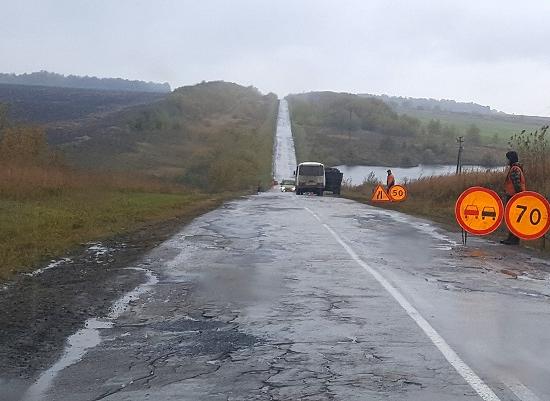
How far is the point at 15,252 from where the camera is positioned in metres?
14.0

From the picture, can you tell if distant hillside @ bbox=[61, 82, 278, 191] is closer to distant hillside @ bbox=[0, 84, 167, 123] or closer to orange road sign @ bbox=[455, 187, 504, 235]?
distant hillside @ bbox=[0, 84, 167, 123]

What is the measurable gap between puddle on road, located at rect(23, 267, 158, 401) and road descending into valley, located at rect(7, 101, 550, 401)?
17 mm

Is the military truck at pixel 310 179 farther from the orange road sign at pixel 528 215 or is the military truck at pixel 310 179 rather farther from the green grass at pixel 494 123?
the orange road sign at pixel 528 215

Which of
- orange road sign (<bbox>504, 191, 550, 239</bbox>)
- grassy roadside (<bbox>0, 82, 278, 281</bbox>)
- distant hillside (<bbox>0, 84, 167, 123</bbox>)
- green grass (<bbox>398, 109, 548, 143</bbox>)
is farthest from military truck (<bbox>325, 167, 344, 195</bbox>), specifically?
orange road sign (<bbox>504, 191, 550, 239</bbox>)

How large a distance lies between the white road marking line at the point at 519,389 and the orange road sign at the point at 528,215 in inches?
382

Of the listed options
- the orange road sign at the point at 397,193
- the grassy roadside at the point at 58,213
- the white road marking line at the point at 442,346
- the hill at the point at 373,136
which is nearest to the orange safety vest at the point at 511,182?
the white road marking line at the point at 442,346

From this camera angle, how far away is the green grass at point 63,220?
1431cm

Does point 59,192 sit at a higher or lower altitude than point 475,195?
lower

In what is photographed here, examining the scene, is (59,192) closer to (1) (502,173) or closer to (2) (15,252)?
(2) (15,252)

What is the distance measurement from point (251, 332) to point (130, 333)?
127 centimetres

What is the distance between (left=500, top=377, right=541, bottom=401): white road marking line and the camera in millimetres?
5861

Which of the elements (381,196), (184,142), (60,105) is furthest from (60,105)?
(381,196)

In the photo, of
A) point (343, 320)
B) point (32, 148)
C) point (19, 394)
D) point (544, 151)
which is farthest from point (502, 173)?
point (19, 394)

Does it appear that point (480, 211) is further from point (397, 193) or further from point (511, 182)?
point (397, 193)
